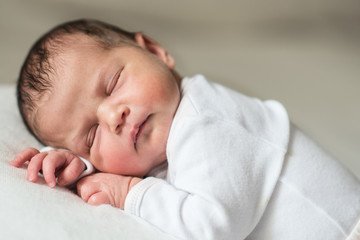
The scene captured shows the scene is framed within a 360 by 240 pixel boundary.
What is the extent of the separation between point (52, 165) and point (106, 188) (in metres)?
0.14

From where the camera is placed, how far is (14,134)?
1.20 metres

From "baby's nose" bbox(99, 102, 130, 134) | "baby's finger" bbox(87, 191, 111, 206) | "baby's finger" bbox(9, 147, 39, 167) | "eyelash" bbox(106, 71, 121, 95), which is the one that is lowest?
"baby's finger" bbox(87, 191, 111, 206)

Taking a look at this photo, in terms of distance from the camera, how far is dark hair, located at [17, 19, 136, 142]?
3.60ft

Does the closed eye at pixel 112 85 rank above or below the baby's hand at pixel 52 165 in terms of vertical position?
above

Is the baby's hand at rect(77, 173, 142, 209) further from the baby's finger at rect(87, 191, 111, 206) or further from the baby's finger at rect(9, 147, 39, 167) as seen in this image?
the baby's finger at rect(9, 147, 39, 167)

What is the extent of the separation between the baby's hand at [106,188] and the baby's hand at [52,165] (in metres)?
0.04

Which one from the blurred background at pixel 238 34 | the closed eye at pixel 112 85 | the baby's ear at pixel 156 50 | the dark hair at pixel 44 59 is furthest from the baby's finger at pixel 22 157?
the blurred background at pixel 238 34

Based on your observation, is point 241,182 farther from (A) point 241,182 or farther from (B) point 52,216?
(B) point 52,216

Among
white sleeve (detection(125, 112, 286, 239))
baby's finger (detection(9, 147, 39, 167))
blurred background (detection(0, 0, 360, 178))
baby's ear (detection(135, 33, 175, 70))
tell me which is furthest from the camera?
blurred background (detection(0, 0, 360, 178))

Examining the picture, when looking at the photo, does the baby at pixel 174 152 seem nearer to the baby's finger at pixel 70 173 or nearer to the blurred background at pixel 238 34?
the baby's finger at pixel 70 173

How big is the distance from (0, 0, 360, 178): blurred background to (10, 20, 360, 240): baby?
98 centimetres

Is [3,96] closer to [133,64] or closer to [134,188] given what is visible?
[133,64]

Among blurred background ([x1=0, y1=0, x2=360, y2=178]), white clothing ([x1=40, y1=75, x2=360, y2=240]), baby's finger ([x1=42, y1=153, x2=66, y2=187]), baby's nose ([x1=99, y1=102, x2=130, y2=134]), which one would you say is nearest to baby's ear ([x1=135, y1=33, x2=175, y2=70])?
white clothing ([x1=40, y1=75, x2=360, y2=240])

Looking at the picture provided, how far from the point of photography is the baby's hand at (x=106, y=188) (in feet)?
3.21
